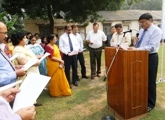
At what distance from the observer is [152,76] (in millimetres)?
3369

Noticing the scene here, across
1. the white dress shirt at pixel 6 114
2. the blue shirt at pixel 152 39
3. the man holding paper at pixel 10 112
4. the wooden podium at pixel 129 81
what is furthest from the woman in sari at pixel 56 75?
the white dress shirt at pixel 6 114

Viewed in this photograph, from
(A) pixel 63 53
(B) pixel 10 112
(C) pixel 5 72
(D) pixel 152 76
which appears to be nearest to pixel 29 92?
(B) pixel 10 112

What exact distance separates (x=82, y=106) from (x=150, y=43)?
5.96 ft

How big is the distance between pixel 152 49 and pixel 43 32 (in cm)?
1376

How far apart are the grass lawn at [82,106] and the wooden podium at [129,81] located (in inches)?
13.9

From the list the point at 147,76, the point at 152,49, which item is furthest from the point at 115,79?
the point at 152,49

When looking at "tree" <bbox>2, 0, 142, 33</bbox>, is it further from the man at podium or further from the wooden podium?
the wooden podium

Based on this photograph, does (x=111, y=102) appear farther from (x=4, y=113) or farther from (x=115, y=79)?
(x=4, y=113)

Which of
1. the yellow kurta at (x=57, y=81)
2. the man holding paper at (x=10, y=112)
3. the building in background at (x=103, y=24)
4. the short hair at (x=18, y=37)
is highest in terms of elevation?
the building in background at (x=103, y=24)

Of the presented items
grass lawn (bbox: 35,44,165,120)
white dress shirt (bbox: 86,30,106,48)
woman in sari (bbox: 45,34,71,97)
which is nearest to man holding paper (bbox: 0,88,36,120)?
grass lawn (bbox: 35,44,165,120)

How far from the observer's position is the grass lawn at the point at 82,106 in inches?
137

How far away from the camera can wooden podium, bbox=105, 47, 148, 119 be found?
2.92m

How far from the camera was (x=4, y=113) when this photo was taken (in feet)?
3.70

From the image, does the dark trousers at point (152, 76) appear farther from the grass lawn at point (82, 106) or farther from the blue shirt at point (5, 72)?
the blue shirt at point (5, 72)
